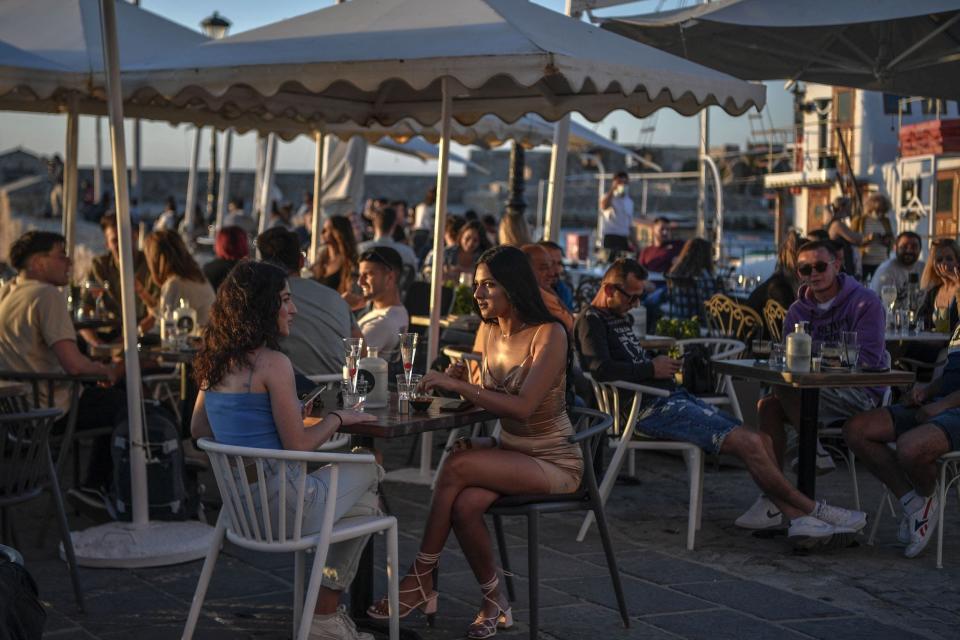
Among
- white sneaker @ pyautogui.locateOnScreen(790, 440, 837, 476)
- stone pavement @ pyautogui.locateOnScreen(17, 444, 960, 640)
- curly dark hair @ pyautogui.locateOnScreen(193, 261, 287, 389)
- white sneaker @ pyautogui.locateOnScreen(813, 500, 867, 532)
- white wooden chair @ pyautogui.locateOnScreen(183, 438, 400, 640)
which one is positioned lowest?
stone pavement @ pyautogui.locateOnScreen(17, 444, 960, 640)

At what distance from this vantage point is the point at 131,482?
200 inches

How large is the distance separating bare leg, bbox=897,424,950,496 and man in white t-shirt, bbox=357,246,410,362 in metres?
2.28

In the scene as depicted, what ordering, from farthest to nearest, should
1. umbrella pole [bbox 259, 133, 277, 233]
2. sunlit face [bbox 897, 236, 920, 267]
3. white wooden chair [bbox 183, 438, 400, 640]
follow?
umbrella pole [bbox 259, 133, 277, 233] → sunlit face [bbox 897, 236, 920, 267] → white wooden chair [bbox 183, 438, 400, 640]

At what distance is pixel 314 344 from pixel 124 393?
89cm

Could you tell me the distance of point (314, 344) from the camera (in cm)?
544

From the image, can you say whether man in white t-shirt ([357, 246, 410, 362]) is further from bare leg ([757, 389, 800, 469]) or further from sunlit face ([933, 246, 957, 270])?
sunlit face ([933, 246, 957, 270])

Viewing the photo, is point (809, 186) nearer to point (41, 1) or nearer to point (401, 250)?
point (401, 250)

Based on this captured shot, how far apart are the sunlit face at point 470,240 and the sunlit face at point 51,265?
163 inches

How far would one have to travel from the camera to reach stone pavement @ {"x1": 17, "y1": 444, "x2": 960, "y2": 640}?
13.7 feet

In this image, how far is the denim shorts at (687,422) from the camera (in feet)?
17.1

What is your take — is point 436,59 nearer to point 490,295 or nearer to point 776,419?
point 490,295

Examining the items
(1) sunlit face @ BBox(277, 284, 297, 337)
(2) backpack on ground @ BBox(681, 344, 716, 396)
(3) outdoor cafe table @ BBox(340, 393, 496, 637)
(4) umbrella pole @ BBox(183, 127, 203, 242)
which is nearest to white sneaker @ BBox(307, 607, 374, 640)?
(3) outdoor cafe table @ BBox(340, 393, 496, 637)

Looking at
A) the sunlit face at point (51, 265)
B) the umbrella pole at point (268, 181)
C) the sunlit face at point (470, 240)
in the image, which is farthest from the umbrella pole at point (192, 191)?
the sunlit face at point (51, 265)

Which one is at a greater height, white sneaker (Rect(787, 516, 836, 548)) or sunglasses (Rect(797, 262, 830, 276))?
sunglasses (Rect(797, 262, 830, 276))
